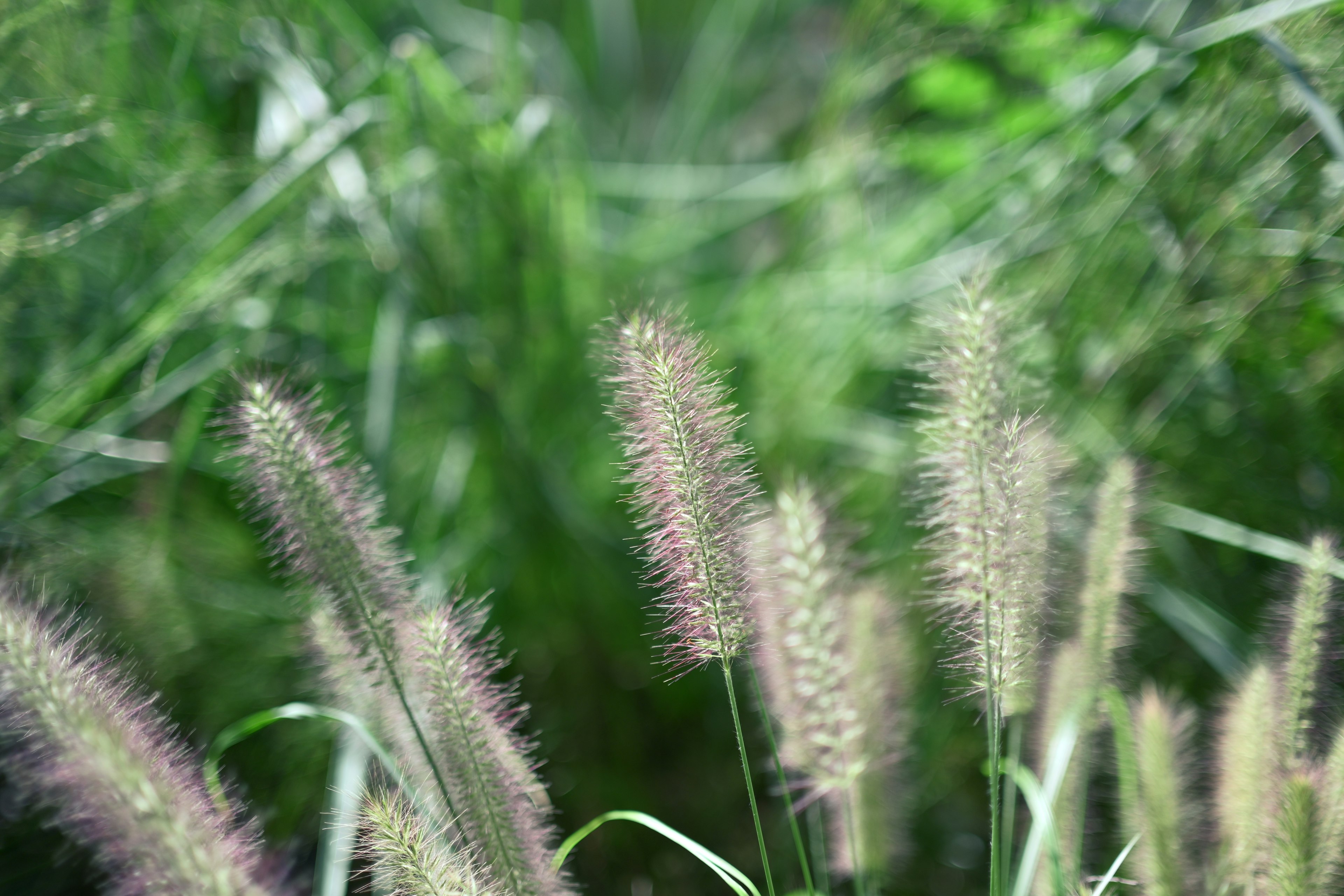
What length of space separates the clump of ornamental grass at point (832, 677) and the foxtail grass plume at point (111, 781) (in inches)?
12.0

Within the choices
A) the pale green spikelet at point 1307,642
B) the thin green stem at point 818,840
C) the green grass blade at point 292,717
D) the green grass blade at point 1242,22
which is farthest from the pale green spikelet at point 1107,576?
the green grass blade at point 292,717

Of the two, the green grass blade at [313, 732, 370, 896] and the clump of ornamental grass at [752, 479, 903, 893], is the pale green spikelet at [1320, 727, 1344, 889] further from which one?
the green grass blade at [313, 732, 370, 896]

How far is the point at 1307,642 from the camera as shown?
0.56 m

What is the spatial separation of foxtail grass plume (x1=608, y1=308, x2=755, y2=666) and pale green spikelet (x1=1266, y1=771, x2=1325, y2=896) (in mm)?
322

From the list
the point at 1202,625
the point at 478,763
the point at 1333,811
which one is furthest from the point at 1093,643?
the point at 478,763

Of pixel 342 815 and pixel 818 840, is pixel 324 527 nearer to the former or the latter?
pixel 342 815

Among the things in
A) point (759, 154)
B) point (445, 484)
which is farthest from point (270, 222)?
point (759, 154)

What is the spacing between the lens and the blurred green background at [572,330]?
83 centimetres

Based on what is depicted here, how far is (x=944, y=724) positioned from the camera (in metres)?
0.98

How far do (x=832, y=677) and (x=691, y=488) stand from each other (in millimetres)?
214

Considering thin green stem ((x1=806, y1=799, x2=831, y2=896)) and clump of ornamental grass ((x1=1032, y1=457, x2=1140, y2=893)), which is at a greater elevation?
clump of ornamental grass ((x1=1032, y1=457, x2=1140, y2=893))

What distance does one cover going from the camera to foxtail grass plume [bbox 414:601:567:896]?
0.49 metres

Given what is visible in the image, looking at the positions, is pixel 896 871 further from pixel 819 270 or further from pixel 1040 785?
pixel 819 270

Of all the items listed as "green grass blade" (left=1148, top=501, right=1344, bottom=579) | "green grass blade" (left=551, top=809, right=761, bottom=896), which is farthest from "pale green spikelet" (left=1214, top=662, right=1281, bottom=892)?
"green grass blade" (left=551, top=809, right=761, bottom=896)
